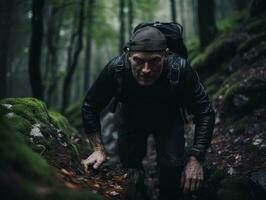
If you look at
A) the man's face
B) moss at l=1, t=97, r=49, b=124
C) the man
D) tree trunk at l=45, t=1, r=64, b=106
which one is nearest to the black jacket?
the man

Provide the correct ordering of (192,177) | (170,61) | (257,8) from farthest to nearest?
1. (257,8)
2. (170,61)
3. (192,177)

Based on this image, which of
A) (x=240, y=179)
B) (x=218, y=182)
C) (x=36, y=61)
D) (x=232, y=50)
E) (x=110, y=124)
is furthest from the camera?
(x=110, y=124)

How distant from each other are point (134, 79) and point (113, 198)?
4.65ft

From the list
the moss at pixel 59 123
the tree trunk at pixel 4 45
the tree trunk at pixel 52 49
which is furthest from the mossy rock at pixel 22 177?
the tree trunk at pixel 4 45

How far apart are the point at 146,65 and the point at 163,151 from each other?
1.31 meters

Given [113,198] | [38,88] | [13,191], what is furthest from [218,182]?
[38,88]

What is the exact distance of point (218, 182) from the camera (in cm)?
600

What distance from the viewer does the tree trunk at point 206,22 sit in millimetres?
12297

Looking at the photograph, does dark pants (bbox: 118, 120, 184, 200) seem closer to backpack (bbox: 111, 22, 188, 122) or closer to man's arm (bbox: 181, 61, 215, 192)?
backpack (bbox: 111, 22, 188, 122)

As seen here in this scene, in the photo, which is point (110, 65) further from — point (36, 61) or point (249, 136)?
point (36, 61)

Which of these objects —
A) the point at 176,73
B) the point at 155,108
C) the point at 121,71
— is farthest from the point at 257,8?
the point at 121,71

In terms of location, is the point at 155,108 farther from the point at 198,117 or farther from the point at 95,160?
the point at 95,160

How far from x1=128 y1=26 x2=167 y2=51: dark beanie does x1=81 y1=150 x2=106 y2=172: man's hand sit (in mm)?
1274

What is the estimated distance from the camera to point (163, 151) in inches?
203
